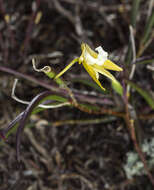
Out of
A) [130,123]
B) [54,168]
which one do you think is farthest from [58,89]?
[54,168]

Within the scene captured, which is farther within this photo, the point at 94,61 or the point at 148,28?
the point at 148,28

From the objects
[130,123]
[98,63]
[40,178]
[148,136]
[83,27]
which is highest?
[98,63]

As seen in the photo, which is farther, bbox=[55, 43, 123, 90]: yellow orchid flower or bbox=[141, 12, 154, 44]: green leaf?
bbox=[141, 12, 154, 44]: green leaf

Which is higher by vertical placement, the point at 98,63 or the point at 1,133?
the point at 98,63

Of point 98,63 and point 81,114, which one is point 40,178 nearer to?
point 81,114

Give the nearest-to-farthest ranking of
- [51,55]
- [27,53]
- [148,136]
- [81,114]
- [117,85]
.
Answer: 1. [117,85]
2. [148,136]
3. [81,114]
4. [51,55]
5. [27,53]

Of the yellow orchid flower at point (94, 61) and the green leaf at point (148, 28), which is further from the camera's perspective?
the green leaf at point (148, 28)

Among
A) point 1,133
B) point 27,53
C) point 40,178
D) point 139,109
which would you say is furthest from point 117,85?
point 27,53

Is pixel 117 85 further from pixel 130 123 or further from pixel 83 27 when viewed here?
pixel 83 27

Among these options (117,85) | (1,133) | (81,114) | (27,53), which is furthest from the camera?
(27,53)

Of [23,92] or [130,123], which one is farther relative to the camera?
[23,92]
